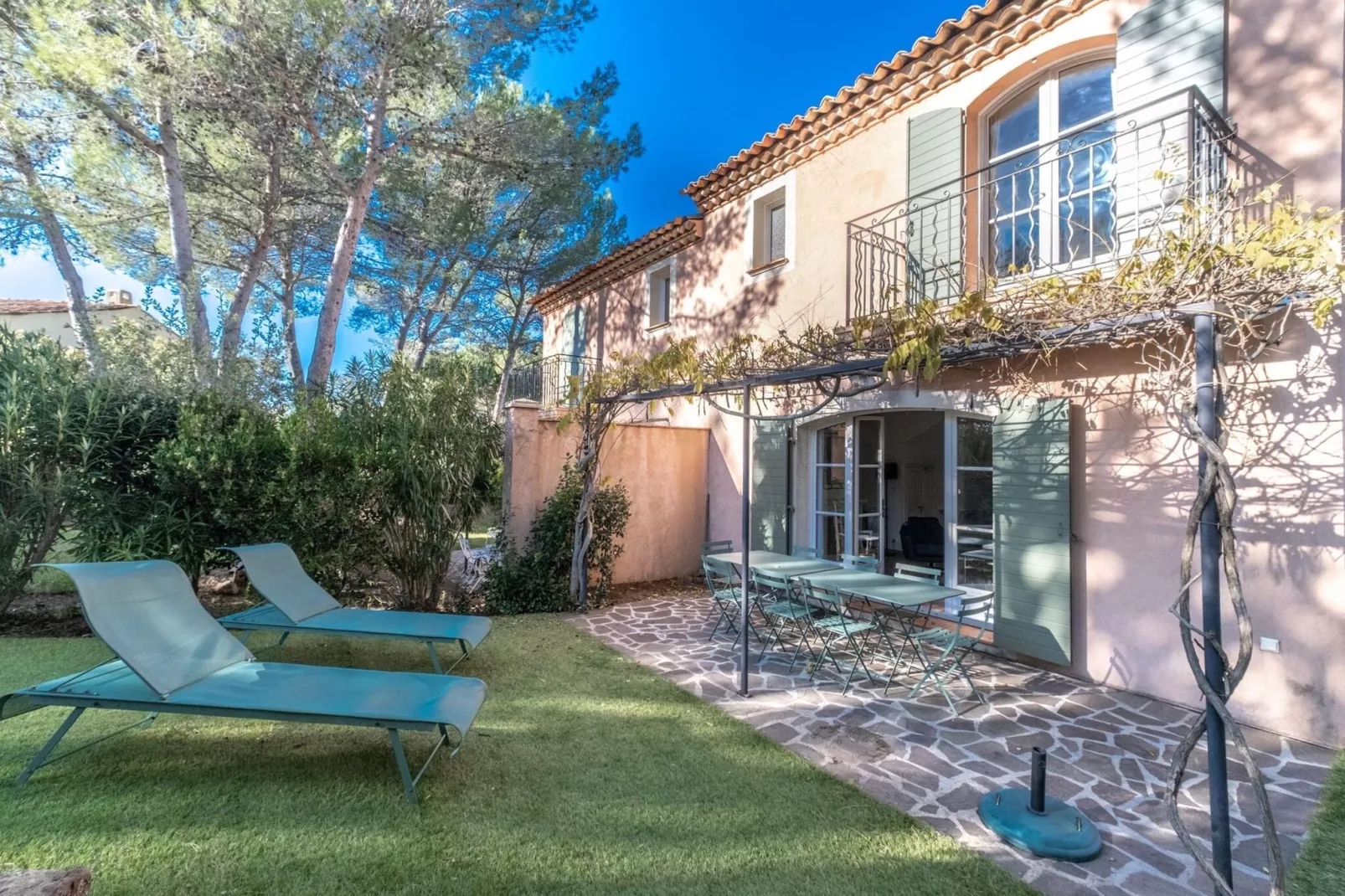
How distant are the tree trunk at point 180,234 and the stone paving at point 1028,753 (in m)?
7.71

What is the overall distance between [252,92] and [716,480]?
8724 millimetres

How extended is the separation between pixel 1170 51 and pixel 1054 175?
1.14 metres

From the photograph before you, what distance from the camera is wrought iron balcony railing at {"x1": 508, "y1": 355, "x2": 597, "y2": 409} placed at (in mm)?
13242

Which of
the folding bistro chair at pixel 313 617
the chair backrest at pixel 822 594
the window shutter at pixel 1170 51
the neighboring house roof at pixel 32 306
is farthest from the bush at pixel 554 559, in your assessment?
the neighboring house roof at pixel 32 306

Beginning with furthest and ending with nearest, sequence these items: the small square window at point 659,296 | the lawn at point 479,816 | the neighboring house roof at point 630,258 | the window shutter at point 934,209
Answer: the small square window at point 659,296 → the neighboring house roof at point 630,258 → the window shutter at point 934,209 → the lawn at point 479,816

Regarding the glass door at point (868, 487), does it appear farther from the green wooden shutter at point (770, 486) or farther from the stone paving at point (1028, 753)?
the stone paving at point (1028, 753)

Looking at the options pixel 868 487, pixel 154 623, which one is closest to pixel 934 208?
pixel 868 487

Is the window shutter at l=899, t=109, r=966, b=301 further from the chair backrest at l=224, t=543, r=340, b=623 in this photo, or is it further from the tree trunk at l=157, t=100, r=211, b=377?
the tree trunk at l=157, t=100, r=211, b=377

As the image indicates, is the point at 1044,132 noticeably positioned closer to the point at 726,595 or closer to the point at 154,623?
the point at 726,595

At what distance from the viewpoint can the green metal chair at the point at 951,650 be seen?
187 inches

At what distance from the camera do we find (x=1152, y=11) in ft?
16.7

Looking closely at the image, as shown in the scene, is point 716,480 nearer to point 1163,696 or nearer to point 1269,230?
point 1163,696

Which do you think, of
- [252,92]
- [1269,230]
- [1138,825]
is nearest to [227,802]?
[1138,825]

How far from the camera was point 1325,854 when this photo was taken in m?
3.01
